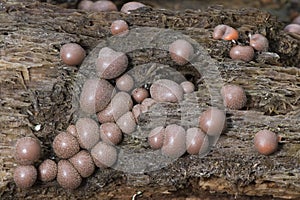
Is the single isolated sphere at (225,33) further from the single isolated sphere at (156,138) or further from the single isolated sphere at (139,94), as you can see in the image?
the single isolated sphere at (156,138)

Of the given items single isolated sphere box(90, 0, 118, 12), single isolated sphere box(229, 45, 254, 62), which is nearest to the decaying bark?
single isolated sphere box(229, 45, 254, 62)

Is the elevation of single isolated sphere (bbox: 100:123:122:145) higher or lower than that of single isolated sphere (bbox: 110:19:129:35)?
lower

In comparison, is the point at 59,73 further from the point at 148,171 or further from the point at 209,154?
the point at 209,154

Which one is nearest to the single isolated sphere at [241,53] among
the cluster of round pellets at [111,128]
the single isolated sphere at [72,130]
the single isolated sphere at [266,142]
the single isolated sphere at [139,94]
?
the cluster of round pellets at [111,128]

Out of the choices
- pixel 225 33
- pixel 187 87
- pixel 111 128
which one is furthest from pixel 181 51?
pixel 111 128

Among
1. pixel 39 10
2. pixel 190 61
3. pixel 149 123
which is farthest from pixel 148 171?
pixel 39 10

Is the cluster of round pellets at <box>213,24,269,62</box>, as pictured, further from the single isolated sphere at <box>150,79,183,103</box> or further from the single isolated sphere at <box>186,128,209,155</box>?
the single isolated sphere at <box>186,128,209,155</box>

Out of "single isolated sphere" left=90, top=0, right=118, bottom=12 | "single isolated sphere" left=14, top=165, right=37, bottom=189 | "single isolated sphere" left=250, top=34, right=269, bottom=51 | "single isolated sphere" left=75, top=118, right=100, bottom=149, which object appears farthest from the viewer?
"single isolated sphere" left=90, top=0, right=118, bottom=12

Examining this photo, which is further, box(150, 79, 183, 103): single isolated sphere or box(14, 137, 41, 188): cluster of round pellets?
box(150, 79, 183, 103): single isolated sphere

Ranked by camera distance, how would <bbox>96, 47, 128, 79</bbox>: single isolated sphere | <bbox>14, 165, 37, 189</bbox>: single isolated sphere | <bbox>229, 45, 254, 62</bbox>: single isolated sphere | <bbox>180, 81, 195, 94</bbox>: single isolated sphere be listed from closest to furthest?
<bbox>14, 165, 37, 189</bbox>: single isolated sphere, <bbox>96, 47, 128, 79</bbox>: single isolated sphere, <bbox>180, 81, 195, 94</bbox>: single isolated sphere, <bbox>229, 45, 254, 62</bbox>: single isolated sphere
